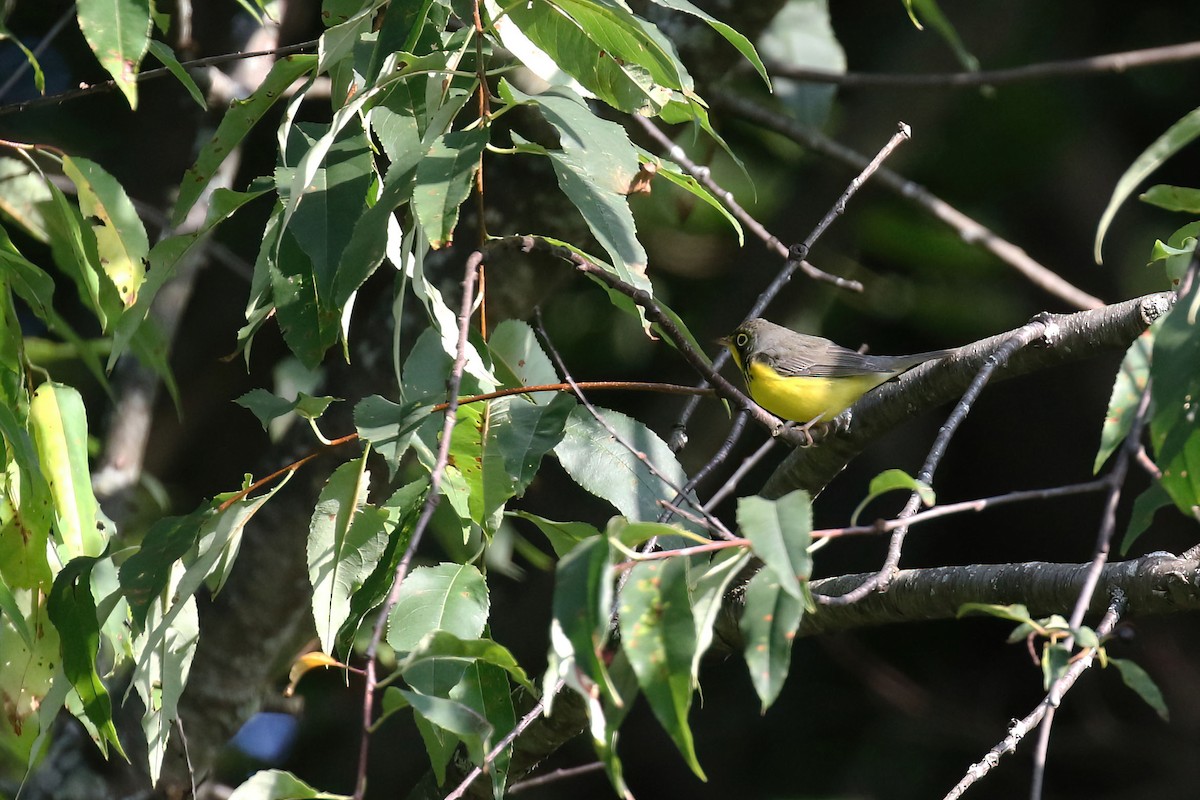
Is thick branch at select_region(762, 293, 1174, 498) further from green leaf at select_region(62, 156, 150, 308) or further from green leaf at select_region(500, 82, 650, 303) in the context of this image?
green leaf at select_region(62, 156, 150, 308)

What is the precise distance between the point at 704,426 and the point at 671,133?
1193 millimetres

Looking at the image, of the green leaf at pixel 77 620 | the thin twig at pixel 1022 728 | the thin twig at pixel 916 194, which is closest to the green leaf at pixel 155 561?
the green leaf at pixel 77 620

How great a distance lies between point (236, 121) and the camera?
1969mm

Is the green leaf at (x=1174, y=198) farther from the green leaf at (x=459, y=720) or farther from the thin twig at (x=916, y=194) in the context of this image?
the thin twig at (x=916, y=194)

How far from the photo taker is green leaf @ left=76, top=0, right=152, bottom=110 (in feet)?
6.14

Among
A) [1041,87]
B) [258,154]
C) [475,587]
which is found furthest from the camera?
[1041,87]

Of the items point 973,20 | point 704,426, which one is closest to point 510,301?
point 704,426

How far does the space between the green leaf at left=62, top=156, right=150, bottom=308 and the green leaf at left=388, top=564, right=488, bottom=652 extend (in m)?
0.97

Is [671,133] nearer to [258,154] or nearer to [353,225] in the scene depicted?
[258,154]

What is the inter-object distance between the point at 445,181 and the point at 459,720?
675mm

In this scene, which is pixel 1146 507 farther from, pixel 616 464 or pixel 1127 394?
pixel 616 464

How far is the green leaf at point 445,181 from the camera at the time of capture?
158cm

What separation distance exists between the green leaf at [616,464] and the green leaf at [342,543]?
1.00ft

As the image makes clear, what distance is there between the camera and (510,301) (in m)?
3.45
